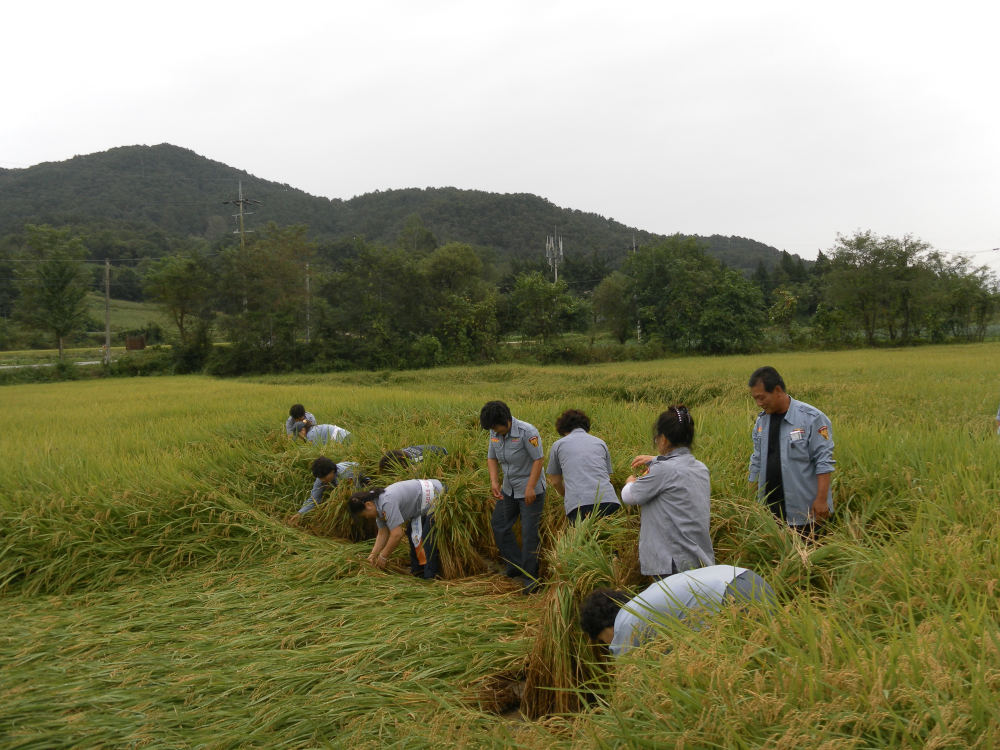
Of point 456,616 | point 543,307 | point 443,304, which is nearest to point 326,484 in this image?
point 456,616

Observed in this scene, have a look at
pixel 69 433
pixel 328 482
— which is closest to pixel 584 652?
pixel 328 482

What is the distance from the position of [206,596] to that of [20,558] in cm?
183

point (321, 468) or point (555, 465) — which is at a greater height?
point (555, 465)

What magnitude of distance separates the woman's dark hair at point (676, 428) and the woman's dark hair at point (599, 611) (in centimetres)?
81

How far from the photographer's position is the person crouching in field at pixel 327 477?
5.50m

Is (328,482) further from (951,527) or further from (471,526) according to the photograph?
(951,527)

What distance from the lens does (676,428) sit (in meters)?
2.96

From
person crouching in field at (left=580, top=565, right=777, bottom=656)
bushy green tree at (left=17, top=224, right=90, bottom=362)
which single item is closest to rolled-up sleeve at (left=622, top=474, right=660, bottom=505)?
person crouching in field at (left=580, top=565, right=777, bottom=656)

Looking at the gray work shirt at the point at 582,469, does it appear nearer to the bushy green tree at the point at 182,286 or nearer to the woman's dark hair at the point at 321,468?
the woman's dark hair at the point at 321,468

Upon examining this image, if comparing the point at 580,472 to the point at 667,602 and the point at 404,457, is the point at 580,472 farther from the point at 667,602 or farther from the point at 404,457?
the point at 404,457

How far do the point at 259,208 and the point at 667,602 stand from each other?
254ft

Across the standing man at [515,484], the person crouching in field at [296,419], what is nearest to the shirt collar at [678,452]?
the standing man at [515,484]

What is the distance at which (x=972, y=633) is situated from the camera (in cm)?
170

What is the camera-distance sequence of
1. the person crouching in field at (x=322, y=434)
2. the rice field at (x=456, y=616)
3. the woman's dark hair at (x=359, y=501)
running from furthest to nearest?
the person crouching in field at (x=322, y=434)
the woman's dark hair at (x=359, y=501)
the rice field at (x=456, y=616)
